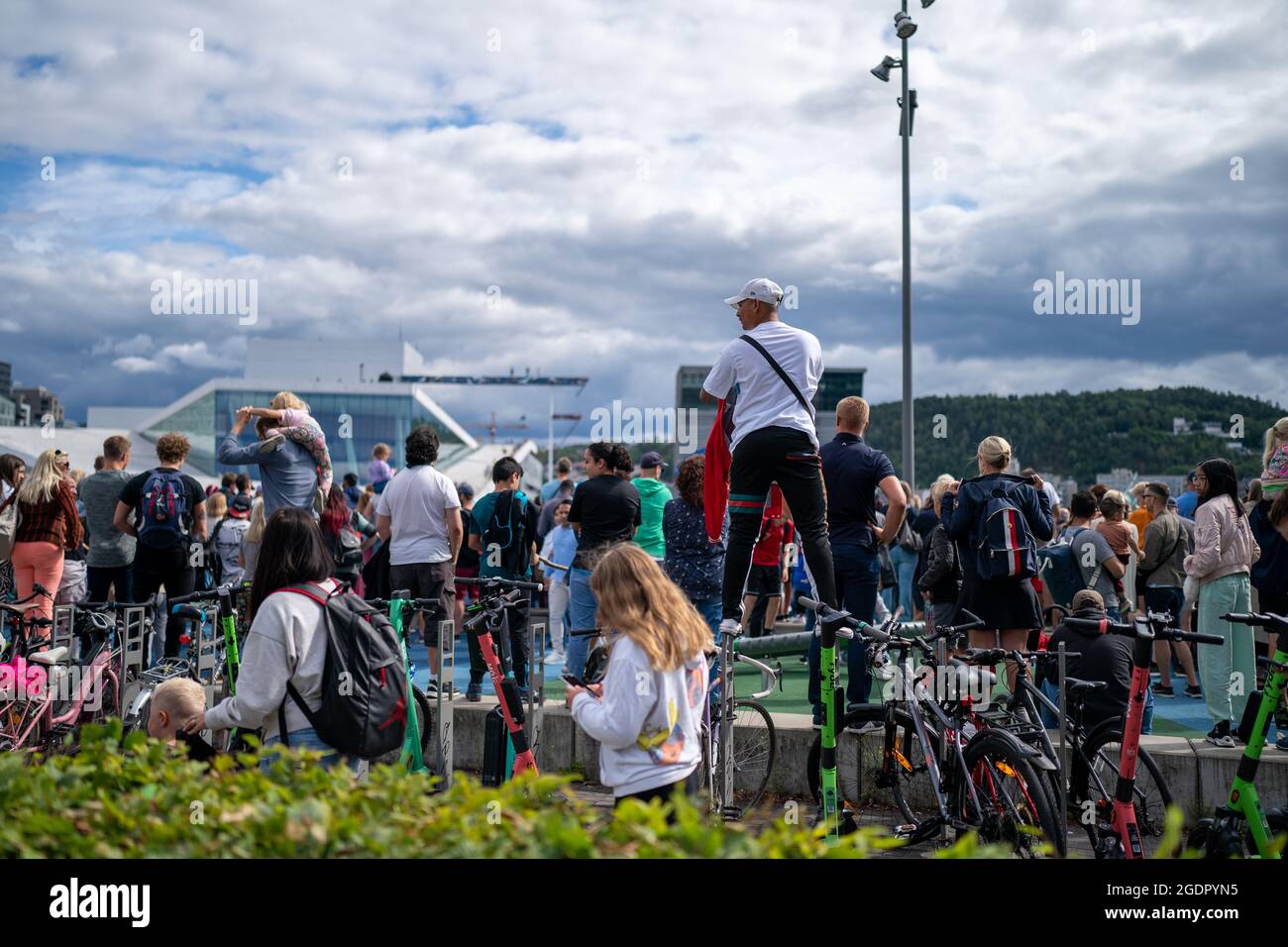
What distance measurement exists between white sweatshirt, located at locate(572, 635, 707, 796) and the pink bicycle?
4.09 metres

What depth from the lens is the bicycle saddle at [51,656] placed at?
6668mm

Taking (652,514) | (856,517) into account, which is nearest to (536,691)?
(856,517)

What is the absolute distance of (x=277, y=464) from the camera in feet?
24.1

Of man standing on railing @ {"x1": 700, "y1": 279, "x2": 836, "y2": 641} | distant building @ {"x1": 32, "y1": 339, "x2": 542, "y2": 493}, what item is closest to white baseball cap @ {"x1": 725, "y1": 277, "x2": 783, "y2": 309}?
man standing on railing @ {"x1": 700, "y1": 279, "x2": 836, "y2": 641}

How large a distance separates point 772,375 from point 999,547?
1.74 m

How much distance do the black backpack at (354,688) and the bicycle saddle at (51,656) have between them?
3.27 m

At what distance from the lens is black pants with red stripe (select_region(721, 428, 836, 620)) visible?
5.75 metres

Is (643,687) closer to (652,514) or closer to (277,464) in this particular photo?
(277,464)

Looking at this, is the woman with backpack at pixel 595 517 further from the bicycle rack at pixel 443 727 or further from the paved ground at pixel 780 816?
the bicycle rack at pixel 443 727

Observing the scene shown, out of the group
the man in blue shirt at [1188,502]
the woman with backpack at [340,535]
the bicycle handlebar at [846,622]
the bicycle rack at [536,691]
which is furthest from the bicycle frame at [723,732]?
the man in blue shirt at [1188,502]

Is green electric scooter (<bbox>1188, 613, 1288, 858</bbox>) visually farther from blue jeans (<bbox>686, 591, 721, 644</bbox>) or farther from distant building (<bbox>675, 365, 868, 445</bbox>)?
distant building (<bbox>675, 365, 868, 445</bbox>)

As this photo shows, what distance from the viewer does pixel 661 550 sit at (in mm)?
9148
